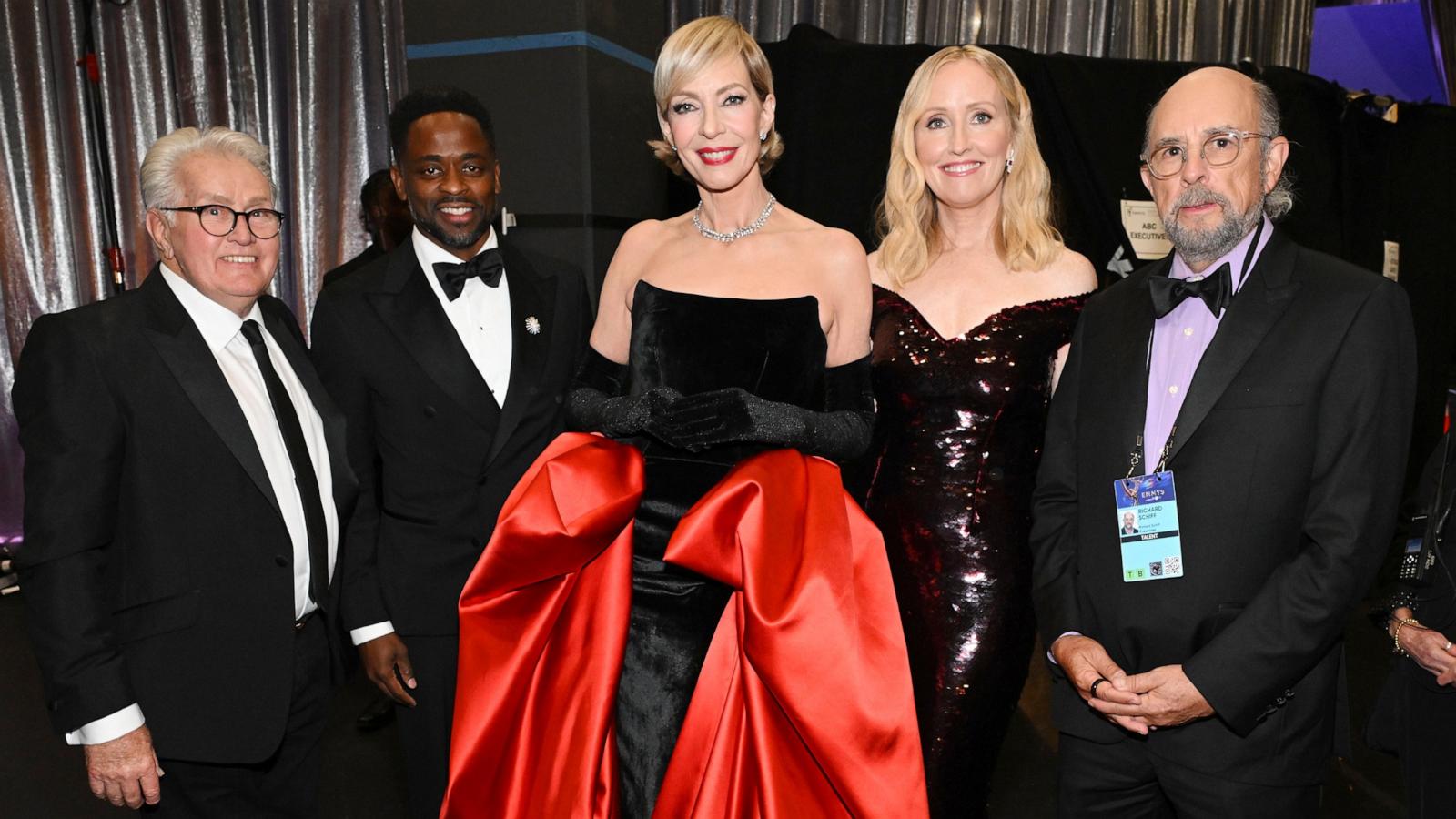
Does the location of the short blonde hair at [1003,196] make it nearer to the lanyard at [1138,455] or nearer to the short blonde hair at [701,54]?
the short blonde hair at [701,54]

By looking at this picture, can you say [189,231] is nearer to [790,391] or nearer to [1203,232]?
[790,391]

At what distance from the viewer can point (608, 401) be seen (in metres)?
2.04

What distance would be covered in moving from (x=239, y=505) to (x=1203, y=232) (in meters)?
1.85

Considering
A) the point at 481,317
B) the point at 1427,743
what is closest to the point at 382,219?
the point at 481,317

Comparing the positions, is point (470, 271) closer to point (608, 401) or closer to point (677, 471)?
point (608, 401)

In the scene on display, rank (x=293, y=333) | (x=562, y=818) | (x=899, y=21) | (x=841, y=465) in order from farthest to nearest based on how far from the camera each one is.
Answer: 1. (x=899, y=21)
2. (x=841, y=465)
3. (x=293, y=333)
4. (x=562, y=818)

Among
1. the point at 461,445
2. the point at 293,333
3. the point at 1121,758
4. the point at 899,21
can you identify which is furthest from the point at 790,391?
the point at 899,21

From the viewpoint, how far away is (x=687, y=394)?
78.4 inches

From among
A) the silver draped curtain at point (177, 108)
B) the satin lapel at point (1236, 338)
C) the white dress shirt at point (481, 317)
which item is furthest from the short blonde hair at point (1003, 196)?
the silver draped curtain at point (177, 108)

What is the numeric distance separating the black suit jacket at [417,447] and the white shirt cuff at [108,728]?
1.76 feet

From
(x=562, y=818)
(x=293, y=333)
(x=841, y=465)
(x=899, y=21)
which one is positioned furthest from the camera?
(x=899, y=21)

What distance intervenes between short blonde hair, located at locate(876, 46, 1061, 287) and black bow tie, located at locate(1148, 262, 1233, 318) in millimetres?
488

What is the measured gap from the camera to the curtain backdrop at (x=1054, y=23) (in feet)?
18.5

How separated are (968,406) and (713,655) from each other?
33.3 inches
